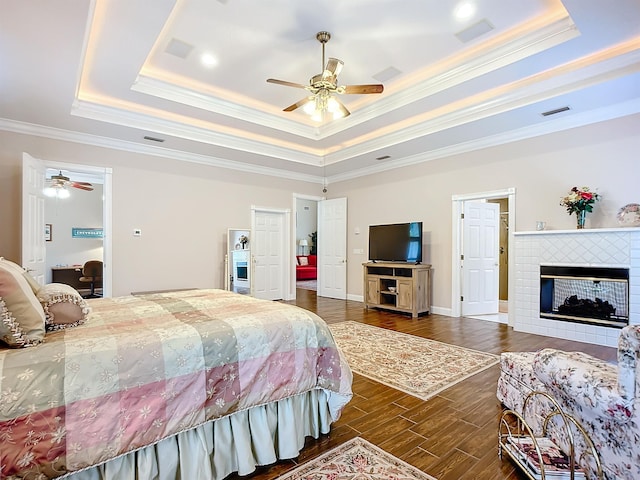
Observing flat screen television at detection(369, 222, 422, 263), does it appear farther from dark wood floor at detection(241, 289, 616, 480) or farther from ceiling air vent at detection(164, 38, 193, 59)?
ceiling air vent at detection(164, 38, 193, 59)

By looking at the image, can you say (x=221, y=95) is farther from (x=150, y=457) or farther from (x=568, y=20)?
(x=150, y=457)

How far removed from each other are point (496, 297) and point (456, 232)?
1596 millimetres

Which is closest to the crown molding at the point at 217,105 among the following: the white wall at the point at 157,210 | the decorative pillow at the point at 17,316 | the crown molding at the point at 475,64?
the crown molding at the point at 475,64

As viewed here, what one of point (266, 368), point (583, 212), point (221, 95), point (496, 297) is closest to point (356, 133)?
point (221, 95)

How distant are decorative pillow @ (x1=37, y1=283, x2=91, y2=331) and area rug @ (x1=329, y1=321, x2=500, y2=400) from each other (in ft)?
7.87

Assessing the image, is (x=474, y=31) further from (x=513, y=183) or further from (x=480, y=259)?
(x=480, y=259)

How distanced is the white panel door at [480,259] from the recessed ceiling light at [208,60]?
14.8ft

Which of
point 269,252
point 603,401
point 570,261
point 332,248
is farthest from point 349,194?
point 603,401

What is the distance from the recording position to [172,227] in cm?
593

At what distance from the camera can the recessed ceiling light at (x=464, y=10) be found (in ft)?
9.96

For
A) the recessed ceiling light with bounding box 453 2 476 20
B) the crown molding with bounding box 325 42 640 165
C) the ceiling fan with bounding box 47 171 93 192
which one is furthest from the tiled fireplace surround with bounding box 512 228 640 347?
the ceiling fan with bounding box 47 171 93 192

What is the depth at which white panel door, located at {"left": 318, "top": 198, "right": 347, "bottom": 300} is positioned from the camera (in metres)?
7.88

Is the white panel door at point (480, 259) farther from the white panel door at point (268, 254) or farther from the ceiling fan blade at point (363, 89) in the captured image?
the white panel door at point (268, 254)

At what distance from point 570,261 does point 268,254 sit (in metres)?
5.25
